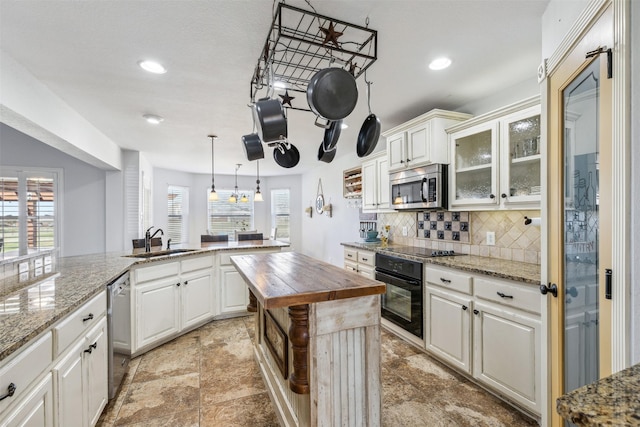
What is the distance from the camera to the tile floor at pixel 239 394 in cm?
188

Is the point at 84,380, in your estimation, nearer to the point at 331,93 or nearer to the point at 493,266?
the point at 331,93

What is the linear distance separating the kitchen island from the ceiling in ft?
4.72

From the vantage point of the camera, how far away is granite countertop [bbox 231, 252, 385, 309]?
128 centimetres

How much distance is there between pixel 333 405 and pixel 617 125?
160 centimetres

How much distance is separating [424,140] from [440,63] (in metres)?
0.89

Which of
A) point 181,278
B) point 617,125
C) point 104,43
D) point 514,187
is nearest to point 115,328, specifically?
point 181,278

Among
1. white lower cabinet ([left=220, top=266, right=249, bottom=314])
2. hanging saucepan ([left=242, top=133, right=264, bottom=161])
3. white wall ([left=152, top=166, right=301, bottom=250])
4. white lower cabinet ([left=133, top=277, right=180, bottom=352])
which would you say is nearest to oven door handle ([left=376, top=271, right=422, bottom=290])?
white lower cabinet ([left=220, top=266, right=249, bottom=314])

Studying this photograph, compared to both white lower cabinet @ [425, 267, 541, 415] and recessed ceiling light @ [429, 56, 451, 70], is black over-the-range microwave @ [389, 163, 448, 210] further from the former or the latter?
recessed ceiling light @ [429, 56, 451, 70]

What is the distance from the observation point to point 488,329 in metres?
2.06

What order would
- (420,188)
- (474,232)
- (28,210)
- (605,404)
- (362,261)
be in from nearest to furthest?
(605,404) → (474,232) → (420,188) → (362,261) → (28,210)

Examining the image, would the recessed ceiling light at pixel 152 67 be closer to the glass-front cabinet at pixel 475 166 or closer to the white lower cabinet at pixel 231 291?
the white lower cabinet at pixel 231 291

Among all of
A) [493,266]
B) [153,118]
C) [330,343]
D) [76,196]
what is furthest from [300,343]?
[76,196]

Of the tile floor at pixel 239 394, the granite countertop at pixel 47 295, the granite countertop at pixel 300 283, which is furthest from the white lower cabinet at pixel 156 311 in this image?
the granite countertop at pixel 300 283

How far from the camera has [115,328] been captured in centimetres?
212
